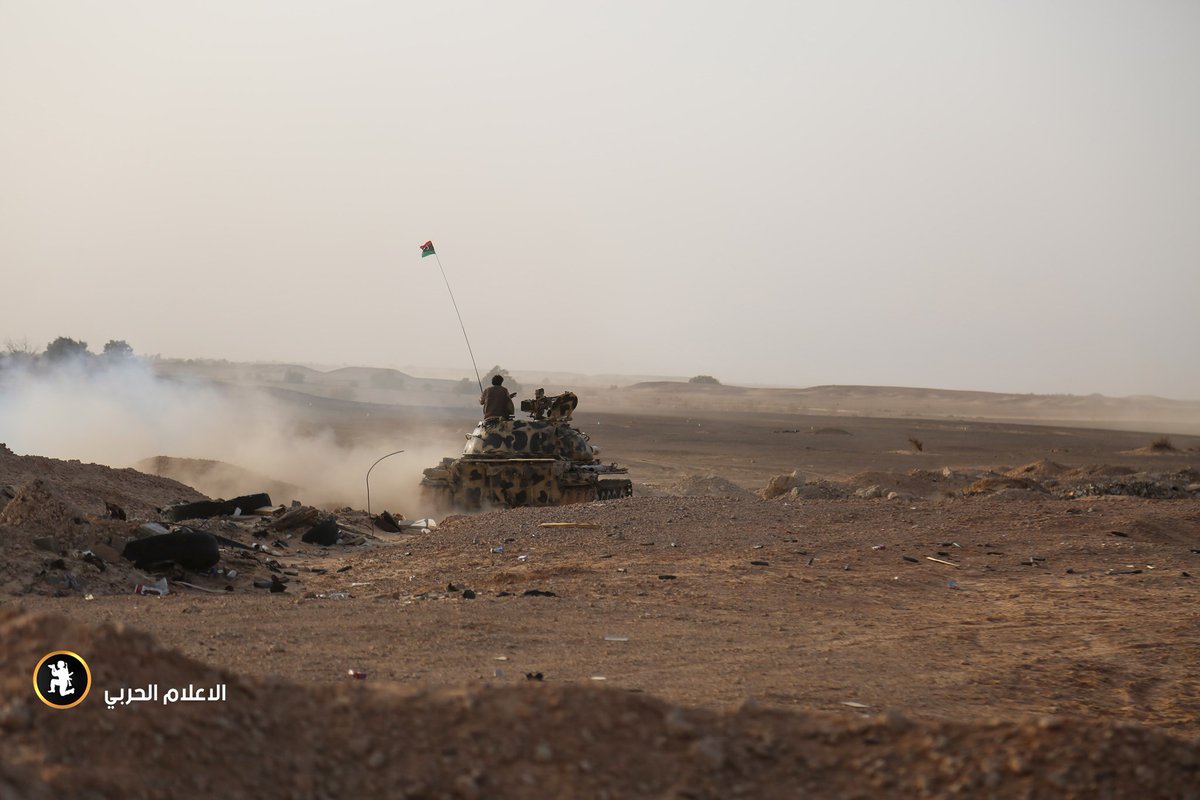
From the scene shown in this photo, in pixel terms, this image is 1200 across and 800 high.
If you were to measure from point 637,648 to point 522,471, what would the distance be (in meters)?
12.9

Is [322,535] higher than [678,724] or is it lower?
lower

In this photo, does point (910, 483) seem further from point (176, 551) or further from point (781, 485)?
point (176, 551)

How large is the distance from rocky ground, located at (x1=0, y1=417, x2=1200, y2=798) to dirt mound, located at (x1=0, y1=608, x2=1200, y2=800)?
1 cm

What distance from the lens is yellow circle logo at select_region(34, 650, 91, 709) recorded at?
14.1 feet

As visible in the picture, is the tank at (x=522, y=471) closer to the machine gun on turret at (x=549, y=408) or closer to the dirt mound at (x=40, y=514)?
the machine gun on turret at (x=549, y=408)

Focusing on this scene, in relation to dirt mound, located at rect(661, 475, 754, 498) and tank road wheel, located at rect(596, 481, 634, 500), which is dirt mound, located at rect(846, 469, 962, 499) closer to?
dirt mound, located at rect(661, 475, 754, 498)

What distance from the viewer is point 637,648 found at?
28.2ft

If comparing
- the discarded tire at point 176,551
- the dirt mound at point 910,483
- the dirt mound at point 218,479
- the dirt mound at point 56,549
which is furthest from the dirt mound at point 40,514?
the dirt mound at point 910,483

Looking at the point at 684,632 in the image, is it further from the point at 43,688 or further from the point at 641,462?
the point at 641,462

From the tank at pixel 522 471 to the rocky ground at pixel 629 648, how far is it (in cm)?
259

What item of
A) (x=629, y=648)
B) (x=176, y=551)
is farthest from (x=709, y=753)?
(x=176, y=551)

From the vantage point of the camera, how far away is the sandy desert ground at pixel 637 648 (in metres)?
4.40

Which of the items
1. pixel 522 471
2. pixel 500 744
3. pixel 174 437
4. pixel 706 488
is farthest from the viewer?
pixel 174 437

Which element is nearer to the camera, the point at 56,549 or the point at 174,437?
the point at 56,549
